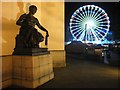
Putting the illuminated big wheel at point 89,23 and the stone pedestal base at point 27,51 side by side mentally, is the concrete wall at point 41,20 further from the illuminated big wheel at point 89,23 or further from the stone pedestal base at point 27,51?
the illuminated big wheel at point 89,23

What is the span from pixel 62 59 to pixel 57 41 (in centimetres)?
78

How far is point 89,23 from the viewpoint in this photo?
69.2ft

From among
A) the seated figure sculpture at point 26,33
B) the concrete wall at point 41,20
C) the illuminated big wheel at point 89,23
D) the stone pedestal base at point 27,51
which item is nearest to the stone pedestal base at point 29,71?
the stone pedestal base at point 27,51

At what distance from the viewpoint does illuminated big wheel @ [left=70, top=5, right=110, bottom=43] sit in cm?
2070

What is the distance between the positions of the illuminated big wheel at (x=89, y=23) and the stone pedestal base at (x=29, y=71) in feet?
54.9

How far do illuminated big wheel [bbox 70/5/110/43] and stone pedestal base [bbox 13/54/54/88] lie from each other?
16.7 metres

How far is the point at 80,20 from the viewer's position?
2120 cm

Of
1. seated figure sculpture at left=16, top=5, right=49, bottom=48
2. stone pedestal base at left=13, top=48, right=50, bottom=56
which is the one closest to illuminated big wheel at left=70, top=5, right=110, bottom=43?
seated figure sculpture at left=16, top=5, right=49, bottom=48

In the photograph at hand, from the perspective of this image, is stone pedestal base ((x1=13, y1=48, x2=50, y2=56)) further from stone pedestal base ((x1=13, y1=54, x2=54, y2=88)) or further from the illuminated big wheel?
the illuminated big wheel

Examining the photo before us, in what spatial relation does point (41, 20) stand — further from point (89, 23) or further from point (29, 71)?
point (89, 23)

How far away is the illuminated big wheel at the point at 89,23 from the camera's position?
20702mm

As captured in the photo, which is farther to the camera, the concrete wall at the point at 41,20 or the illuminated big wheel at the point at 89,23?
the illuminated big wheel at the point at 89,23

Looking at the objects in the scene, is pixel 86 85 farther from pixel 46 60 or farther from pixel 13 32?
pixel 13 32

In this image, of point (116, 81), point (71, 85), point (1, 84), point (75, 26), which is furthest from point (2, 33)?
point (75, 26)
